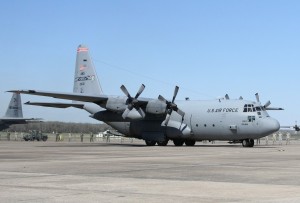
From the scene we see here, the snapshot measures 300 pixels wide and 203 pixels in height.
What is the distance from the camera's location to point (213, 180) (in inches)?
559

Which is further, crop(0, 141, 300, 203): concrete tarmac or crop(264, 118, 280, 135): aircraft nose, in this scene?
crop(264, 118, 280, 135): aircraft nose

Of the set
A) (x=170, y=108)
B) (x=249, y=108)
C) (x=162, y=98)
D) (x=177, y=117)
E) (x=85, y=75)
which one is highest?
(x=85, y=75)

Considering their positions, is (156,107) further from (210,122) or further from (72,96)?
(72,96)

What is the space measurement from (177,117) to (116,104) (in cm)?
573

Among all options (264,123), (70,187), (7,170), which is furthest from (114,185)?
(264,123)

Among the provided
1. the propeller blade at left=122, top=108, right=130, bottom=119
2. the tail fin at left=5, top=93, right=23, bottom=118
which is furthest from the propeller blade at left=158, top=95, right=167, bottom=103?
the tail fin at left=5, top=93, right=23, bottom=118

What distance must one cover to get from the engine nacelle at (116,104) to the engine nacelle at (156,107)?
2.19 metres

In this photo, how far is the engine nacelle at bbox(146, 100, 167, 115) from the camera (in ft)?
149

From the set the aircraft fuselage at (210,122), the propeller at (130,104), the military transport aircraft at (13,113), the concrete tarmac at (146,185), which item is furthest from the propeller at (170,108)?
the military transport aircraft at (13,113)

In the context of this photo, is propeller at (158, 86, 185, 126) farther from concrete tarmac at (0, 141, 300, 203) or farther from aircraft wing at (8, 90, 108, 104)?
concrete tarmac at (0, 141, 300, 203)

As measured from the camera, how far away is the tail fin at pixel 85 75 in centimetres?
5306

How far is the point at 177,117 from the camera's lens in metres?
47.0

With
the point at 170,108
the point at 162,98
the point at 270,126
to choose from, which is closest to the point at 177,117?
the point at 170,108

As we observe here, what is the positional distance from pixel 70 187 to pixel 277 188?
4929 millimetres
